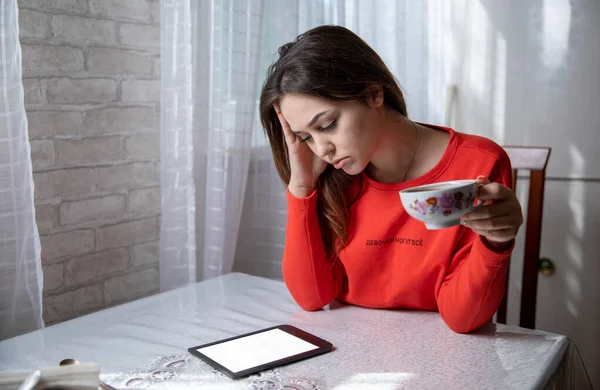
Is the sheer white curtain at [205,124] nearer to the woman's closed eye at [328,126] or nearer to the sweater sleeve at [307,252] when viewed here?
the sweater sleeve at [307,252]

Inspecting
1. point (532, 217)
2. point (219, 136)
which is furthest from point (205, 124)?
point (532, 217)

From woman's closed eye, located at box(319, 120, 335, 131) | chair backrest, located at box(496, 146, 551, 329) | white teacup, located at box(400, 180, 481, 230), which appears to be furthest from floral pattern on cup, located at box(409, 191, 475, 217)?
chair backrest, located at box(496, 146, 551, 329)

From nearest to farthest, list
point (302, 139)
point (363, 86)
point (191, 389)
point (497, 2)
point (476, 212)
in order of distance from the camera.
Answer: point (191, 389)
point (476, 212)
point (363, 86)
point (302, 139)
point (497, 2)

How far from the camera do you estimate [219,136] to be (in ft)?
5.71

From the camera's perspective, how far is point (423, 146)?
4.32 ft

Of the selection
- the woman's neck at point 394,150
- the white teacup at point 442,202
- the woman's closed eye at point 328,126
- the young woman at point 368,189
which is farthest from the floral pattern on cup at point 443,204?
the woman's neck at point 394,150

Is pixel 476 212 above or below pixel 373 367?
above

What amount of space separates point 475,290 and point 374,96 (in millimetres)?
416

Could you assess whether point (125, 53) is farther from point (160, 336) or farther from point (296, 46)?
point (160, 336)

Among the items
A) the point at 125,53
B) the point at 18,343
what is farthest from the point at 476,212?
the point at 125,53

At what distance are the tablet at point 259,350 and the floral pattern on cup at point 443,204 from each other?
0.28 meters

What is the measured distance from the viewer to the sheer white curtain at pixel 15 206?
125 centimetres

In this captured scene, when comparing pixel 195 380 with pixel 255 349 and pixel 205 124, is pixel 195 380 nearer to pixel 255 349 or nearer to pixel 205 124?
pixel 255 349

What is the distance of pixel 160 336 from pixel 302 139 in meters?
0.49
